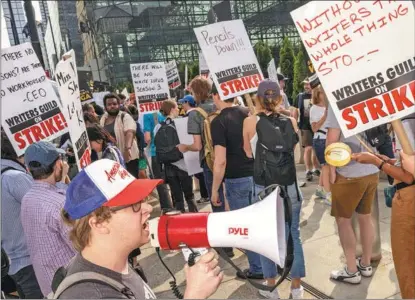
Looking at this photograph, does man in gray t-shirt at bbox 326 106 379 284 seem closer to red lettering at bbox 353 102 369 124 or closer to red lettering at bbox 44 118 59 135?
red lettering at bbox 353 102 369 124

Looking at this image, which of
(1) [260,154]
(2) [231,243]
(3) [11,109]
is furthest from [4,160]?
(2) [231,243]

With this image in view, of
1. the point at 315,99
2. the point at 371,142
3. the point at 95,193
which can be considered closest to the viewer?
the point at 95,193

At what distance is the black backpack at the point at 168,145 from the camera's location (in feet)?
15.6

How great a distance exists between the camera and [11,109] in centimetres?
311

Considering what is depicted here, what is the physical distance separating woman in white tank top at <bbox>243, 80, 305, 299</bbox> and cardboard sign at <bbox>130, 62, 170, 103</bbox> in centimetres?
490

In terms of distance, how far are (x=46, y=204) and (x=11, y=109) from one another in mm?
1298

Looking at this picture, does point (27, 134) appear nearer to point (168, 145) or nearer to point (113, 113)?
point (168, 145)

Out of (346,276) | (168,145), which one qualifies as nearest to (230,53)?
(168,145)

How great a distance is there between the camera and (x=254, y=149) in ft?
9.52

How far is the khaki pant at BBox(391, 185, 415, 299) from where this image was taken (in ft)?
7.29

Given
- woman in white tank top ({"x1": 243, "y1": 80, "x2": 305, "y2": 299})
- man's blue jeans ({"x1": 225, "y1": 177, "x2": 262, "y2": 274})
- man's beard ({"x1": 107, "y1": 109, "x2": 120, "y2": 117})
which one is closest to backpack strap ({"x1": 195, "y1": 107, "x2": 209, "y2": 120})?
man's blue jeans ({"x1": 225, "y1": 177, "x2": 262, "y2": 274})

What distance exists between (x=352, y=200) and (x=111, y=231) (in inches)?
86.0

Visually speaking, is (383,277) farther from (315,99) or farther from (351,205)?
(315,99)

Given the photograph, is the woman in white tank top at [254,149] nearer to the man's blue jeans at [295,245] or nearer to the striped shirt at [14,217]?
the man's blue jeans at [295,245]
